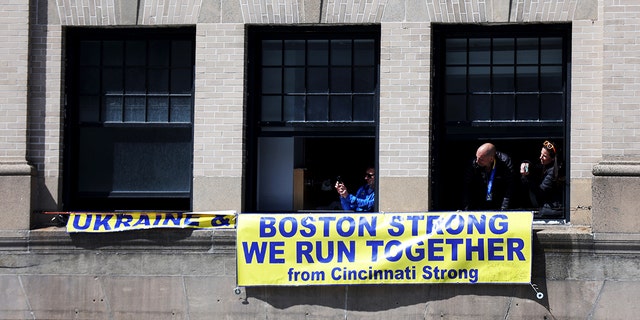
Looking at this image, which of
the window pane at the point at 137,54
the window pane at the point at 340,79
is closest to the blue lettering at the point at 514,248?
the window pane at the point at 340,79

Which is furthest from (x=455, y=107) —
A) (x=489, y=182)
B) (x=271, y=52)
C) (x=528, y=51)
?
(x=271, y=52)

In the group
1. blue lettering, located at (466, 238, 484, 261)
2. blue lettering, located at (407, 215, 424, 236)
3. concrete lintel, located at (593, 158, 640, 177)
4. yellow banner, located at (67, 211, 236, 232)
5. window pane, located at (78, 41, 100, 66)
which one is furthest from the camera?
window pane, located at (78, 41, 100, 66)

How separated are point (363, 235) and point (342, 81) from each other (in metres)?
2.14

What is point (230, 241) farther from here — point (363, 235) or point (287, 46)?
point (287, 46)

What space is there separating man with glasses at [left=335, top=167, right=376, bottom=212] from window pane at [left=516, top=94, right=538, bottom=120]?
198 centimetres

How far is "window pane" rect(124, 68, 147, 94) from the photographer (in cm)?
1400

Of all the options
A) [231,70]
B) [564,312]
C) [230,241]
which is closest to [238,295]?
[230,241]

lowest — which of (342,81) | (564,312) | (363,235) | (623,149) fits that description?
(564,312)

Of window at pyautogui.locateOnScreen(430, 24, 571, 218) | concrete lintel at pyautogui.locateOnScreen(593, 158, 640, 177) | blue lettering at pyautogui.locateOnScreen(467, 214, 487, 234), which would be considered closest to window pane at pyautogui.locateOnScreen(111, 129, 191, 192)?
window at pyautogui.locateOnScreen(430, 24, 571, 218)

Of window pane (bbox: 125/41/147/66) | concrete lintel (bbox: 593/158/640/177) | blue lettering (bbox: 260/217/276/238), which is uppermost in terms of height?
window pane (bbox: 125/41/147/66)

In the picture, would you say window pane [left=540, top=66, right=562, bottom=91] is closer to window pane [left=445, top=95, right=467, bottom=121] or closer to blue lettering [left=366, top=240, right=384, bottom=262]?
window pane [left=445, top=95, right=467, bottom=121]

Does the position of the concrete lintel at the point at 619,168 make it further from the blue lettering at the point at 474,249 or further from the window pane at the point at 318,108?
the window pane at the point at 318,108

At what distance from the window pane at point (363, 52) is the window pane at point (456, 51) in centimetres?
96

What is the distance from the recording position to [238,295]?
1309 cm
